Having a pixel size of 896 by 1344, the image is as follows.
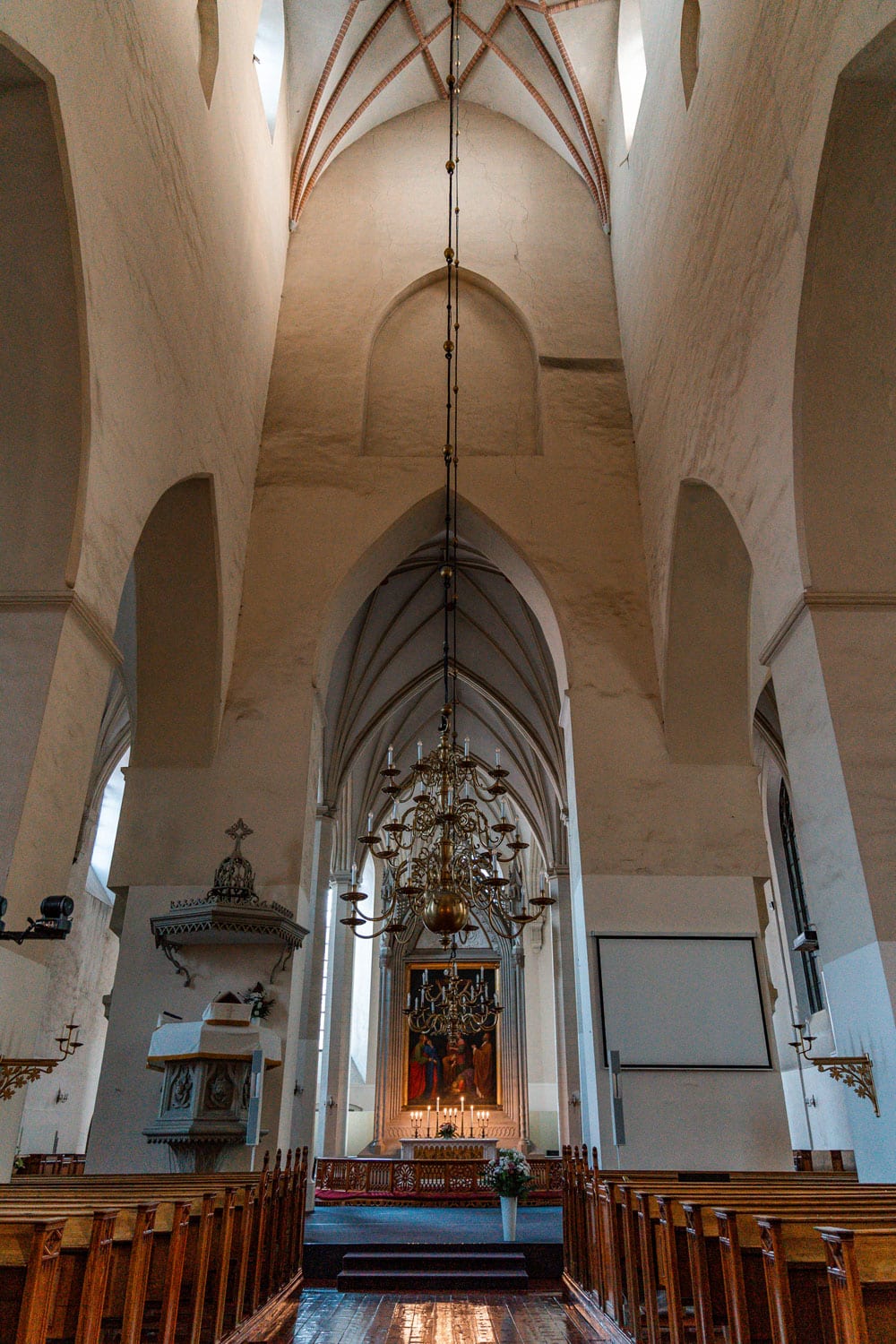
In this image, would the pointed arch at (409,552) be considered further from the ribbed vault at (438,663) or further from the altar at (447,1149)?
the altar at (447,1149)

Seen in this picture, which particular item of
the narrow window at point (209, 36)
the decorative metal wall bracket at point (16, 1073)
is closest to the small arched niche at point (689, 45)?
the narrow window at point (209, 36)

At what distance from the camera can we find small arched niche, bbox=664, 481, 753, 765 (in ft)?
29.0

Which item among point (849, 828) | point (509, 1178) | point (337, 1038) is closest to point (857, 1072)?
point (849, 828)

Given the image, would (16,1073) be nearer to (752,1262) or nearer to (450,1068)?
(752,1262)

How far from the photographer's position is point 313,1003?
41.8 ft

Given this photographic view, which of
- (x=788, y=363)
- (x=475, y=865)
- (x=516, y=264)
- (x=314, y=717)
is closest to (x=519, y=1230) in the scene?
(x=475, y=865)

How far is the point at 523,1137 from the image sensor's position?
68.8ft

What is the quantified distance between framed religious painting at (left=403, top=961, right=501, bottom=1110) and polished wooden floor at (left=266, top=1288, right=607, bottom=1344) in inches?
597

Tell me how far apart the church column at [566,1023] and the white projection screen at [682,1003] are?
6.77m

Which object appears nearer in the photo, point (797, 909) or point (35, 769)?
point (35, 769)

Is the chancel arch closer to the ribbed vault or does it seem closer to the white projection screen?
the ribbed vault

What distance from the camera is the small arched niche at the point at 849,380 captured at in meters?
5.43

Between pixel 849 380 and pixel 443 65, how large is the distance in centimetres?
989

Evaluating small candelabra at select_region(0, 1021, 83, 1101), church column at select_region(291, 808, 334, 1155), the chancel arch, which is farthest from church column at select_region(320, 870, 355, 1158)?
small candelabra at select_region(0, 1021, 83, 1101)
